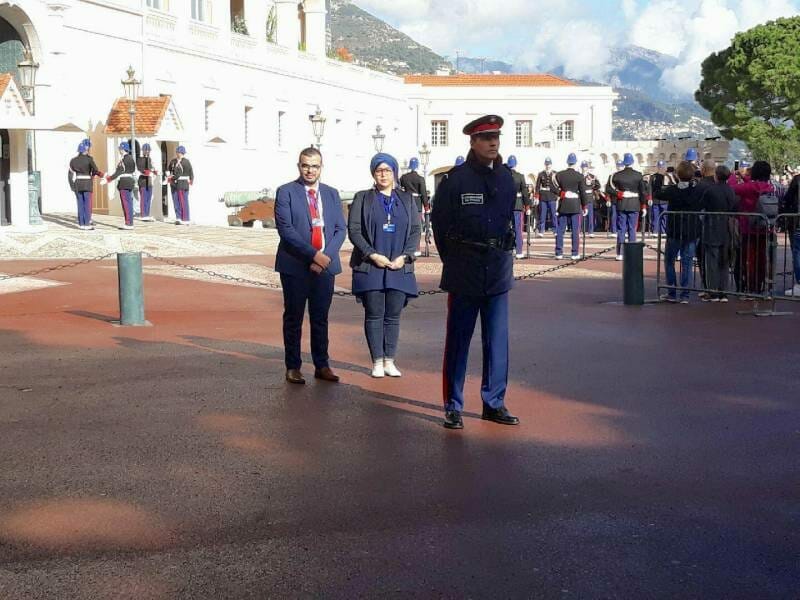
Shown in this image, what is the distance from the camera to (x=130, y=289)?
46.7ft

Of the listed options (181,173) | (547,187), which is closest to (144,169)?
(181,173)

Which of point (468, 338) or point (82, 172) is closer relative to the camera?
point (468, 338)

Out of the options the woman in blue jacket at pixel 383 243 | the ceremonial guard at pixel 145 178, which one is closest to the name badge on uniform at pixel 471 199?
the woman in blue jacket at pixel 383 243

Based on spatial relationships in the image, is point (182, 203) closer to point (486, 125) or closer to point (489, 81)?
point (486, 125)

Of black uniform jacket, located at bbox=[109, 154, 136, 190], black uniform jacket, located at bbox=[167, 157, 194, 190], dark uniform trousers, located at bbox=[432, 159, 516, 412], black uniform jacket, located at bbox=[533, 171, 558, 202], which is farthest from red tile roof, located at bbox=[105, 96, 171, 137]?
dark uniform trousers, located at bbox=[432, 159, 516, 412]

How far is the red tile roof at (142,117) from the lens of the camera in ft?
117

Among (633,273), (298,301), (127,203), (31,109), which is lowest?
(633,273)

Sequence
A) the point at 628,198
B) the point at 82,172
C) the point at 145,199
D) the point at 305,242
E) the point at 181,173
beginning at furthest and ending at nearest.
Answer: the point at 145,199, the point at 181,173, the point at 82,172, the point at 628,198, the point at 305,242

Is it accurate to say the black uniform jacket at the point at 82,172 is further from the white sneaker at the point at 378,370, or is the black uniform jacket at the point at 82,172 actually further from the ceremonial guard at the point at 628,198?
the white sneaker at the point at 378,370

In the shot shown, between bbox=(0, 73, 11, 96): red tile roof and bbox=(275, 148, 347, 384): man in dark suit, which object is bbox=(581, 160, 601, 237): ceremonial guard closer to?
bbox=(0, 73, 11, 96): red tile roof

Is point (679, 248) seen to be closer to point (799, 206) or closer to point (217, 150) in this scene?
point (799, 206)

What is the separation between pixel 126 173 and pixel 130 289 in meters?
17.7

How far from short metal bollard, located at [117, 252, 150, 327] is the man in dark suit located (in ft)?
14.1

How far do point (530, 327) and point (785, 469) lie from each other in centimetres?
692
